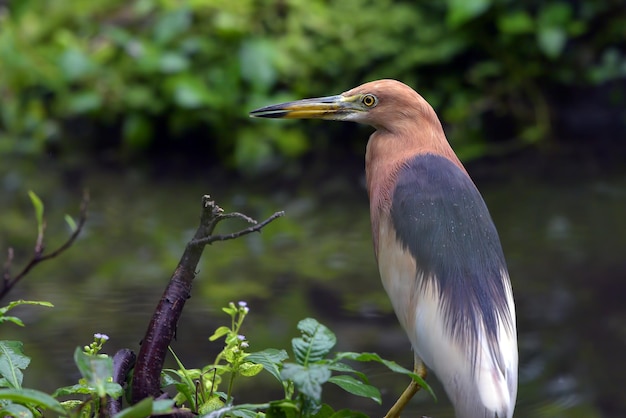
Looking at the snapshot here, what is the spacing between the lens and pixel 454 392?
180 cm

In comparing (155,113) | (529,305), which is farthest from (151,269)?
(155,113)

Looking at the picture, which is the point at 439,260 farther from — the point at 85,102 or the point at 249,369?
the point at 85,102

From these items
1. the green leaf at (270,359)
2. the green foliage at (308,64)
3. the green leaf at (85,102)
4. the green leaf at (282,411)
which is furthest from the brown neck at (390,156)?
the green leaf at (85,102)

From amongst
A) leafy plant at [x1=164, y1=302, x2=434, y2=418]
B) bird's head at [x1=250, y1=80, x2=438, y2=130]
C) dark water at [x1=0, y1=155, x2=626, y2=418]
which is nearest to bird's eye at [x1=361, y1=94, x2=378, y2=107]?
bird's head at [x1=250, y1=80, x2=438, y2=130]

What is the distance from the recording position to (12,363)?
5.40 ft

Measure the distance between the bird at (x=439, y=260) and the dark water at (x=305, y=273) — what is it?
0.84m

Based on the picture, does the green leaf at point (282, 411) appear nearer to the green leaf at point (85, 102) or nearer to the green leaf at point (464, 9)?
the green leaf at point (464, 9)

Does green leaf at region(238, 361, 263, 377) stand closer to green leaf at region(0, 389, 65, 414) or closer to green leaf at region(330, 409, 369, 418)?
green leaf at region(330, 409, 369, 418)

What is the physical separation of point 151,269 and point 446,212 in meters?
2.38

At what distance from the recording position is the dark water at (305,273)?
10.0 feet

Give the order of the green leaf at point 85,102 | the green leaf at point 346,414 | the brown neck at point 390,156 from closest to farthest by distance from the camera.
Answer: the green leaf at point 346,414, the brown neck at point 390,156, the green leaf at point 85,102

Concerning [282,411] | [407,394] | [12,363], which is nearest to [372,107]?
[407,394]

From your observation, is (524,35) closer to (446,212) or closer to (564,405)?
(564,405)

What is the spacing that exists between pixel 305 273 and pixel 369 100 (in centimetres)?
189
